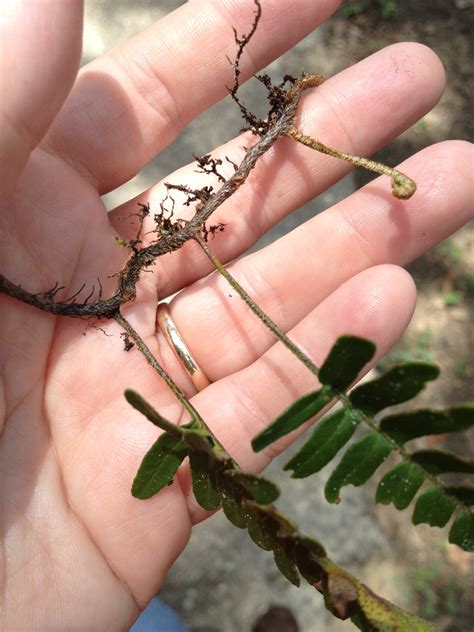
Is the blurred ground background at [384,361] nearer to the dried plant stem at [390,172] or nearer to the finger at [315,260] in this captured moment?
the finger at [315,260]

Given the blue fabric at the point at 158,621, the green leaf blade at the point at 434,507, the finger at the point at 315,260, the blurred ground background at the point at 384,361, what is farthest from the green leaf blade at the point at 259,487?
the blurred ground background at the point at 384,361

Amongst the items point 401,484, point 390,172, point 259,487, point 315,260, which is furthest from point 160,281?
point 401,484

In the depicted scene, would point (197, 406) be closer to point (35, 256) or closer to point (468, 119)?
point (35, 256)

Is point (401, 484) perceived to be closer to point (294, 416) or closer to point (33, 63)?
point (294, 416)

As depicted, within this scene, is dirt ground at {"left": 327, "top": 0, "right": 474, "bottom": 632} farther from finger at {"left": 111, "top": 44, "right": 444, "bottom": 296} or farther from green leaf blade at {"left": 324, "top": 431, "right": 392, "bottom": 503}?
green leaf blade at {"left": 324, "top": 431, "right": 392, "bottom": 503}

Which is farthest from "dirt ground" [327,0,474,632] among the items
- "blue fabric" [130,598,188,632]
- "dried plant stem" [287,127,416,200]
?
"dried plant stem" [287,127,416,200]
